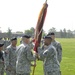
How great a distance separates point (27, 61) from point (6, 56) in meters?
1.91

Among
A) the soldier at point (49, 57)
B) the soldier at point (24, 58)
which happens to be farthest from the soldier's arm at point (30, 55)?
the soldier at point (49, 57)

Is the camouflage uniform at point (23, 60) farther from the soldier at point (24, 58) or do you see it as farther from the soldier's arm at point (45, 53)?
the soldier's arm at point (45, 53)

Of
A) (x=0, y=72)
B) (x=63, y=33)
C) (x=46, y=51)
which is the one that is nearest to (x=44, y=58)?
(x=46, y=51)

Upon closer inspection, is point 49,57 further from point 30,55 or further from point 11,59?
point 11,59

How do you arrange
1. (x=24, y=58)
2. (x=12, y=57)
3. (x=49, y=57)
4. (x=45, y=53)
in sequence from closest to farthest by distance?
1. (x=45, y=53)
2. (x=49, y=57)
3. (x=24, y=58)
4. (x=12, y=57)

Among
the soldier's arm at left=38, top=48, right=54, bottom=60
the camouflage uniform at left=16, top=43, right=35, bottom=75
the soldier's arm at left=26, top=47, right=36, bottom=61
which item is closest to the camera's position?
the soldier's arm at left=38, top=48, right=54, bottom=60

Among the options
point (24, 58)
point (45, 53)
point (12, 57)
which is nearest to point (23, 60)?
point (24, 58)

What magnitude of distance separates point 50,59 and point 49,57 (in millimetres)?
98

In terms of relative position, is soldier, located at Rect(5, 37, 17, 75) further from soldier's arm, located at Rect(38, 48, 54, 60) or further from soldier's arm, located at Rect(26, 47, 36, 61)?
soldier's arm, located at Rect(38, 48, 54, 60)

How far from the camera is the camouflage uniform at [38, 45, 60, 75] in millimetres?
9594

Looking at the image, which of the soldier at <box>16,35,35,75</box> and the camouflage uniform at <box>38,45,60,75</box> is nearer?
the camouflage uniform at <box>38,45,60,75</box>

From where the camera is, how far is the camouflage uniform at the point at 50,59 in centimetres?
959

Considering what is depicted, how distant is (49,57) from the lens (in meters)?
9.71

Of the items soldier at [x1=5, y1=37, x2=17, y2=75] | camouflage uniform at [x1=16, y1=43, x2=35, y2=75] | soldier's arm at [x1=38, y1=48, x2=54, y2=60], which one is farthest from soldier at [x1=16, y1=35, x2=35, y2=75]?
soldier at [x1=5, y1=37, x2=17, y2=75]
